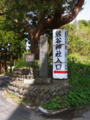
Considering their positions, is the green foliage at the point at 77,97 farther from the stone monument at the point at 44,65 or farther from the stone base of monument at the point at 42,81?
the stone monument at the point at 44,65

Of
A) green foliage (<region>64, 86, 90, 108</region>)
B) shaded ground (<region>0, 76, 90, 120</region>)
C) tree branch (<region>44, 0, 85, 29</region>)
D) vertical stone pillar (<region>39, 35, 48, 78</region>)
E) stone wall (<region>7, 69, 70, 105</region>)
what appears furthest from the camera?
tree branch (<region>44, 0, 85, 29</region>)

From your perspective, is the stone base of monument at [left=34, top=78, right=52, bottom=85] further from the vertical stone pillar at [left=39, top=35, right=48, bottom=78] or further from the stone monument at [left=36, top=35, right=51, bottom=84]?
the vertical stone pillar at [left=39, top=35, right=48, bottom=78]

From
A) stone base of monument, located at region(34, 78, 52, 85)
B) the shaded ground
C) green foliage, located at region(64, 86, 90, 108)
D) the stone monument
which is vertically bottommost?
the shaded ground

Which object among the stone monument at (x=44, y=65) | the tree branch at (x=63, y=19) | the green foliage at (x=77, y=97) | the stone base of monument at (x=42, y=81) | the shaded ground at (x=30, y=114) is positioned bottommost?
the shaded ground at (x=30, y=114)

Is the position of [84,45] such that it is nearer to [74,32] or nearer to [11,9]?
[74,32]

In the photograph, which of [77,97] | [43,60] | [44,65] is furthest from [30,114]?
[43,60]

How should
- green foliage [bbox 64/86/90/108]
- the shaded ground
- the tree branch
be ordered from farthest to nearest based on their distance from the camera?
the tree branch, green foliage [bbox 64/86/90/108], the shaded ground

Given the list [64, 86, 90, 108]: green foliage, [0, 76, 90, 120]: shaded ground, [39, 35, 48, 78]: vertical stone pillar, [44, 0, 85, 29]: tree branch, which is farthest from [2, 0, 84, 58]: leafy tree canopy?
[0, 76, 90, 120]: shaded ground

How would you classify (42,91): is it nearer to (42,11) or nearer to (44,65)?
(44,65)

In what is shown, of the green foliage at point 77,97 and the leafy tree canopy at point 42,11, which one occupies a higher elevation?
the leafy tree canopy at point 42,11

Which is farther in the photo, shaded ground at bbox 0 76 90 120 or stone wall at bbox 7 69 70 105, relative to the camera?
stone wall at bbox 7 69 70 105

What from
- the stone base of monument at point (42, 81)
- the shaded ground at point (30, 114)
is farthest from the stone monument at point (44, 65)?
the shaded ground at point (30, 114)

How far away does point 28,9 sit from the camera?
9.41 m

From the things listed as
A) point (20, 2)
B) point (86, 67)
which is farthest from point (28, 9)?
point (86, 67)
